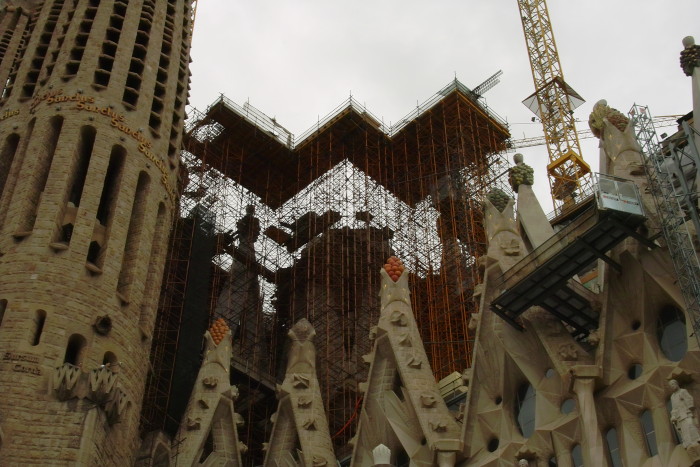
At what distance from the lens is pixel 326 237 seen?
40.2 meters

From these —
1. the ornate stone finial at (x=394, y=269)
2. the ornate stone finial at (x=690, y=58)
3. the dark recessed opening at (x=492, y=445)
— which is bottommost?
the dark recessed opening at (x=492, y=445)

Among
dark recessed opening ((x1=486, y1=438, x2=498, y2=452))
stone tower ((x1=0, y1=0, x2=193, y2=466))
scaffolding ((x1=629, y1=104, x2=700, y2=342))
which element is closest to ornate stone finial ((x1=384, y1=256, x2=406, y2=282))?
dark recessed opening ((x1=486, y1=438, x2=498, y2=452))

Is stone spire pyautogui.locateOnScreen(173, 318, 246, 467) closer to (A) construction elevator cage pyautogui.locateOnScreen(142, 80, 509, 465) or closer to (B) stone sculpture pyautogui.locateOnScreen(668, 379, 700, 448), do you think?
(A) construction elevator cage pyautogui.locateOnScreen(142, 80, 509, 465)

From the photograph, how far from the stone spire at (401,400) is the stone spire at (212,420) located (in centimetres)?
416

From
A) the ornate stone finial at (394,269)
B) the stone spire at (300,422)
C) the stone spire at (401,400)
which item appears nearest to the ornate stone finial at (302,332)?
the stone spire at (300,422)

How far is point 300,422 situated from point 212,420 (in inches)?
102

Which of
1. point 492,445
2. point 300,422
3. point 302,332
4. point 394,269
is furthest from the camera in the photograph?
point 302,332

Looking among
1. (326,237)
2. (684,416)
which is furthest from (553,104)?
(684,416)

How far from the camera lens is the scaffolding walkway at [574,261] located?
22219mm

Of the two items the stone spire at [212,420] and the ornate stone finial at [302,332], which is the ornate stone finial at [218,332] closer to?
the stone spire at [212,420]

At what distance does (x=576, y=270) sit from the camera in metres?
23.2

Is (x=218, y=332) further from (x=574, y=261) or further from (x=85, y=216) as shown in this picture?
(x=574, y=261)

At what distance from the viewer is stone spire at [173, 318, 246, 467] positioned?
28.0m

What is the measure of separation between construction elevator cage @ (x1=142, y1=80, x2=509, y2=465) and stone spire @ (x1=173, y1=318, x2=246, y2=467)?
2.36 metres
